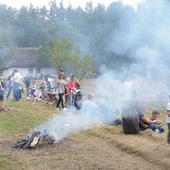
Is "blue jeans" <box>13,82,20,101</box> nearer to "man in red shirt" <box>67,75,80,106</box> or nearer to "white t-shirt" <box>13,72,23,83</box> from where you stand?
"white t-shirt" <box>13,72,23,83</box>

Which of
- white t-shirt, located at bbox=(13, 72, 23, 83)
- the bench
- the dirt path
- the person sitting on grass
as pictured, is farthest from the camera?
the bench

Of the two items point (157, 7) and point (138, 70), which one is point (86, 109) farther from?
point (157, 7)

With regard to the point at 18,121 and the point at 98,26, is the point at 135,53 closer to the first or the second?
the point at 98,26

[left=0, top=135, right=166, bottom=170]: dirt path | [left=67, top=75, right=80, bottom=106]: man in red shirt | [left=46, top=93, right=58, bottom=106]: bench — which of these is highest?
[left=67, top=75, right=80, bottom=106]: man in red shirt

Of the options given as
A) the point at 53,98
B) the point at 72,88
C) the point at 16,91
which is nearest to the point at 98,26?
the point at 72,88

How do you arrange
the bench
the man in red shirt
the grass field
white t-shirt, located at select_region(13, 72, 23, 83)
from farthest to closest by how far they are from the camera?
the bench < white t-shirt, located at select_region(13, 72, 23, 83) < the man in red shirt < the grass field

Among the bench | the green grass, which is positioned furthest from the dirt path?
the bench

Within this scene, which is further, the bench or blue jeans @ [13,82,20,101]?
the bench

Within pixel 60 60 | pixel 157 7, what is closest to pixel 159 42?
pixel 157 7

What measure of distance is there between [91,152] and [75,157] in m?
0.64

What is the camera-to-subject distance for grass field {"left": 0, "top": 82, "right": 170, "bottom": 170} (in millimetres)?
8773

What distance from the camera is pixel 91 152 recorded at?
9.90m

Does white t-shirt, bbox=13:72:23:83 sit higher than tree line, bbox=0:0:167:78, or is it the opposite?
tree line, bbox=0:0:167:78

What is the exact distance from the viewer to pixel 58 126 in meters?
13.2
